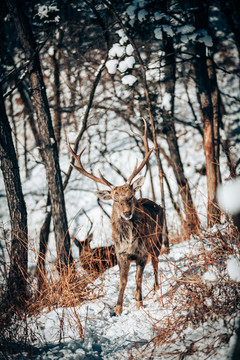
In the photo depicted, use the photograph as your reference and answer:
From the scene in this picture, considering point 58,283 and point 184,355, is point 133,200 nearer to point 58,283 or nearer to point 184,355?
point 58,283

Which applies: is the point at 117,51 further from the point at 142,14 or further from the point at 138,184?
the point at 138,184

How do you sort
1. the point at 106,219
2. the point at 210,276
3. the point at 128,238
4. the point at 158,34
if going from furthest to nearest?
the point at 106,219, the point at 158,34, the point at 128,238, the point at 210,276

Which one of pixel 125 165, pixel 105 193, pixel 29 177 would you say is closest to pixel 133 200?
pixel 105 193

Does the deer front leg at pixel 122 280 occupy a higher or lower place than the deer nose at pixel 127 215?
lower

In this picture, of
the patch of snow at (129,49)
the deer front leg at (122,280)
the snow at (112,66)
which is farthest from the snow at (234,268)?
the patch of snow at (129,49)

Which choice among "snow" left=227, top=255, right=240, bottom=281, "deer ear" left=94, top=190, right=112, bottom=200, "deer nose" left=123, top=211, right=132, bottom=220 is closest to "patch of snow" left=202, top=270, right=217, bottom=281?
"snow" left=227, top=255, right=240, bottom=281

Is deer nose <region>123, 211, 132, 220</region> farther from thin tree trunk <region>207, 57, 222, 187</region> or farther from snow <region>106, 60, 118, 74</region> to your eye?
thin tree trunk <region>207, 57, 222, 187</region>

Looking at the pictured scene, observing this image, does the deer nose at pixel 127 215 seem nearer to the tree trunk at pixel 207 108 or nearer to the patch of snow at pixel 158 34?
the tree trunk at pixel 207 108

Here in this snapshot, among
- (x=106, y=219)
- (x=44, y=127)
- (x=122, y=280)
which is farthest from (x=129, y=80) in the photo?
(x=106, y=219)

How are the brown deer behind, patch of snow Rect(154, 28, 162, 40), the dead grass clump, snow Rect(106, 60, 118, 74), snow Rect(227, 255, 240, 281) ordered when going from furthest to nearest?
snow Rect(106, 60, 118, 74) < patch of snow Rect(154, 28, 162, 40) < the brown deer behind < snow Rect(227, 255, 240, 281) < the dead grass clump

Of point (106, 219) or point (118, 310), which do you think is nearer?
point (118, 310)

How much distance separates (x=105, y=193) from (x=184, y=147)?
10.5m

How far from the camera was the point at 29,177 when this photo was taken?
522 inches

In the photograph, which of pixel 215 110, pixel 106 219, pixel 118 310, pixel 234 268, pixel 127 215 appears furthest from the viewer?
pixel 106 219
